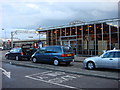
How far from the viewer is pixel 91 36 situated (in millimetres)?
19438

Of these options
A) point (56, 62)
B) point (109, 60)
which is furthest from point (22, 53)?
point (109, 60)

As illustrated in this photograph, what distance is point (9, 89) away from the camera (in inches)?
225

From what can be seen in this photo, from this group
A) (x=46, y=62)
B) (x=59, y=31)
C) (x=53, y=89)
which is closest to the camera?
(x=53, y=89)

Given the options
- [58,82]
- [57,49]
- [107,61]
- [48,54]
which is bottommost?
[58,82]

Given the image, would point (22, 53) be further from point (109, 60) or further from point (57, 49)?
point (109, 60)

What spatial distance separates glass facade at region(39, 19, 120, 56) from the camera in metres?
17.4

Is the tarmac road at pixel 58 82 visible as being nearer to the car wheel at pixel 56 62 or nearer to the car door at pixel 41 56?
the car wheel at pixel 56 62

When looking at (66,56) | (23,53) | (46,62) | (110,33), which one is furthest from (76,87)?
(110,33)

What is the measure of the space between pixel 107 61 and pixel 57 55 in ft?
14.0

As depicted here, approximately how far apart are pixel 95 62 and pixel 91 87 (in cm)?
418

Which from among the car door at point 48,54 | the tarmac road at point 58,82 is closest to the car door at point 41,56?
the car door at point 48,54

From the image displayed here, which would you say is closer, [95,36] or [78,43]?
[95,36]

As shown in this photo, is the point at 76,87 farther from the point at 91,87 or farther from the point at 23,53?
the point at 23,53

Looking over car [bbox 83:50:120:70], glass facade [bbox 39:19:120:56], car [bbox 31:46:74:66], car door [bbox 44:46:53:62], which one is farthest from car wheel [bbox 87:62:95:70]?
glass facade [bbox 39:19:120:56]
